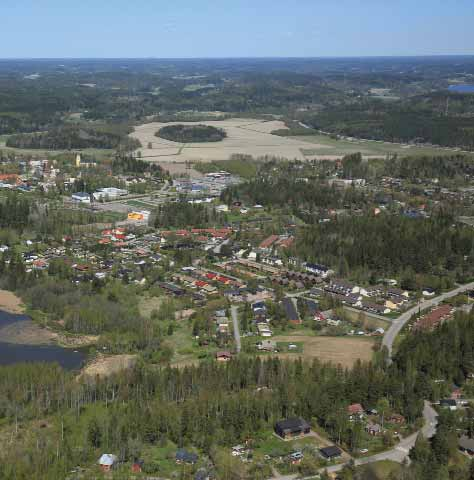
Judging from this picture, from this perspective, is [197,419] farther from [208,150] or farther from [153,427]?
[208,150]

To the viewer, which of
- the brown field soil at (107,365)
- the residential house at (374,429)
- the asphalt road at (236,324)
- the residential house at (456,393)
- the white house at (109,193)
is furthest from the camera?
the white house at (109,193)

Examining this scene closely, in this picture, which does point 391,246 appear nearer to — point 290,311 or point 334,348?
point 290,311

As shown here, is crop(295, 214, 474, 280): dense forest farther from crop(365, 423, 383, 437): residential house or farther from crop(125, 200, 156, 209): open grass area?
crop(365, 423, 383, 437): residential house

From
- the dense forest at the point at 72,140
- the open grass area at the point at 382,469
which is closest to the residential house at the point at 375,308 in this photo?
the open grass area at the point at 382,469

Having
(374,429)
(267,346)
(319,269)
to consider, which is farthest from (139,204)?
(374,429)

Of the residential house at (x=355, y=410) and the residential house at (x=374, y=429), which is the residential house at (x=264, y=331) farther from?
the residential house at (x=374, y=429)

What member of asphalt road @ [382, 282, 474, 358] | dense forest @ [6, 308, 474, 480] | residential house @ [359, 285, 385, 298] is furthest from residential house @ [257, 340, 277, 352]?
residential house @ [359, 285, 385, 298]
